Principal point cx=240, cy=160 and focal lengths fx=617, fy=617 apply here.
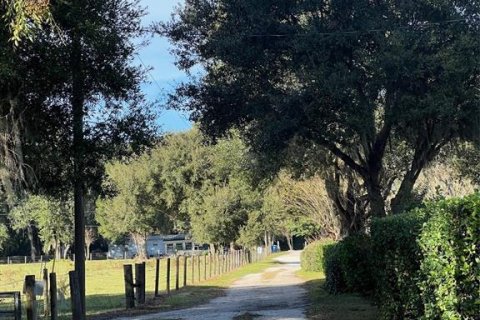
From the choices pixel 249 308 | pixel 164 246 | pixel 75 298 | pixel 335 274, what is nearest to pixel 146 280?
pixel 335 274

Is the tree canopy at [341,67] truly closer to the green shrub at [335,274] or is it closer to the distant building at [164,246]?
the green shrub at [335,274]

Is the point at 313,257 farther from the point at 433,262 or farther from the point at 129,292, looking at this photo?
the point at 433,262

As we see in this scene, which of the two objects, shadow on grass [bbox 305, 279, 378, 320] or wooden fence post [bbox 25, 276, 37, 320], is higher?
wooden fence post [bbox 25, 276, 37, 320]

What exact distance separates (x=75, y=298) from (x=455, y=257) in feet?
28.1

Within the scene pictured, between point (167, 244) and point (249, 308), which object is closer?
point (249, 308)

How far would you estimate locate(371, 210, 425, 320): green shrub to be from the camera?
8883 millimetres

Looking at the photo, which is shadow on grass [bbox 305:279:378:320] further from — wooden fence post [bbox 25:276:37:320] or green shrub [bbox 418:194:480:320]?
wooden fence post [bbox 25:276:37:320]

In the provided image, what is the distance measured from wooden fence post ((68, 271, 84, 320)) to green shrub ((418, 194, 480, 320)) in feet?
25.6

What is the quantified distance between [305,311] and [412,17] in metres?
8.08

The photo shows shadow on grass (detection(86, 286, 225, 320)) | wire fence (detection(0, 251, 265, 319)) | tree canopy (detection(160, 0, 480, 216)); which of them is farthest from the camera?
wire fence (detection(0, 251, 265, 319))

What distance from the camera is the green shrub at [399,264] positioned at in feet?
29.1

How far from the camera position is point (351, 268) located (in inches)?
734

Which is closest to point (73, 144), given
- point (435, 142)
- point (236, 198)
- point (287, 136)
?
point (287, 136)

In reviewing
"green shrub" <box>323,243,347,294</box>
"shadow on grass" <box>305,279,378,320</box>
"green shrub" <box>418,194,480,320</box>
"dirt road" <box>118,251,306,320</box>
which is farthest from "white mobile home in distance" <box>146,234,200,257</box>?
"green shrub" <box>418,194,480,320</box>
